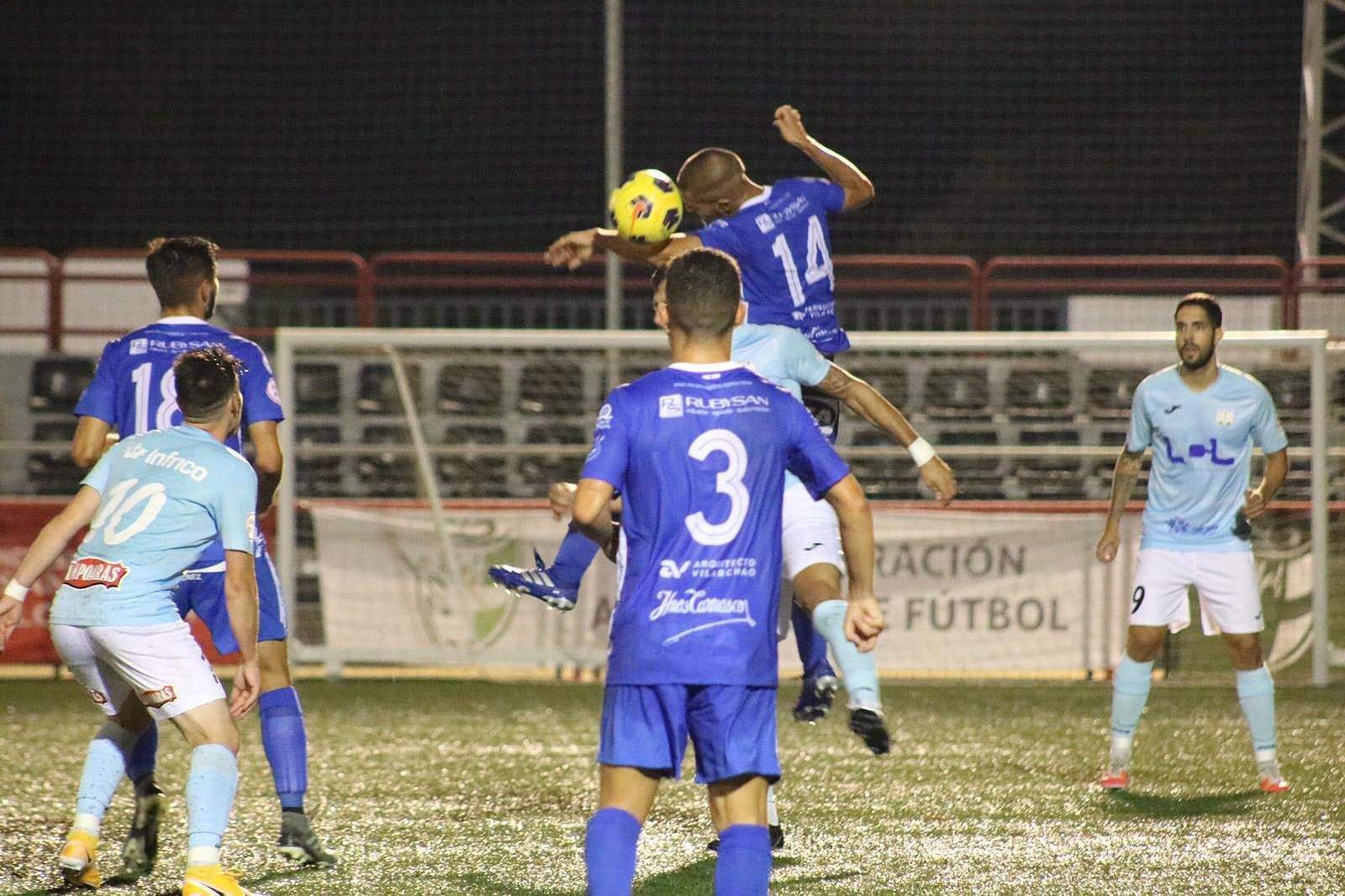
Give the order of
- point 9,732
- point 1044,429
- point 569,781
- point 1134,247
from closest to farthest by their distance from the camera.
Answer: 1. point 569,781
2. point 9,732
3. point 1044,429
4. point 1134,247

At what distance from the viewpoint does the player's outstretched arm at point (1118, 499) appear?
23.3 ft

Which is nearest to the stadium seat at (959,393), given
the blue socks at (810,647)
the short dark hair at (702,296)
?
the blue socks at (810,647)

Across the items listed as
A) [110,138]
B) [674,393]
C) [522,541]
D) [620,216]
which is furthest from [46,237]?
[674,393]

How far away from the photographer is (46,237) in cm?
2242

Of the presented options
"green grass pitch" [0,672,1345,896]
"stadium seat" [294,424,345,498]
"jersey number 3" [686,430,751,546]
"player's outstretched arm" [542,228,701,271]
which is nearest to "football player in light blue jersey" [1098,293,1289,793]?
"green grass pitch" [0,672,1345,896]

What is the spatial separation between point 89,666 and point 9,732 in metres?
3.99

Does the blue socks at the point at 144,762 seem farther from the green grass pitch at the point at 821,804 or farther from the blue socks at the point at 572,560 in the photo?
the blue socks at the point at 572,560

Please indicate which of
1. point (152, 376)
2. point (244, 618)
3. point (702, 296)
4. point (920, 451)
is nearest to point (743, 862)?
point (702, 296)

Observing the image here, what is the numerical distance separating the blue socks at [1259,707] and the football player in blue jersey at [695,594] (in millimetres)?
3588

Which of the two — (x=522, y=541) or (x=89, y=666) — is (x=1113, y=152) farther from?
(x=89, y=666)

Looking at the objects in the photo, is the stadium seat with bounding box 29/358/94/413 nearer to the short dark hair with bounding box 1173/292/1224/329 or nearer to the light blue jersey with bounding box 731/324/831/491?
the light blue jersey with bounding box 731/324/831/491

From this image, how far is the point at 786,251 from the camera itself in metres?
6.17

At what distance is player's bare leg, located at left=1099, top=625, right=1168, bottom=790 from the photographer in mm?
6965

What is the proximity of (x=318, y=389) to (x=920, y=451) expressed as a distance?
764cm
